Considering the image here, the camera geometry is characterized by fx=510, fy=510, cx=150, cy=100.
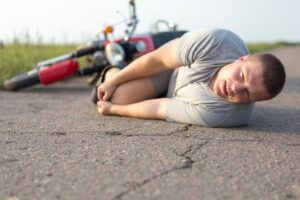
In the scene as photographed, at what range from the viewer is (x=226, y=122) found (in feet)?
9.86

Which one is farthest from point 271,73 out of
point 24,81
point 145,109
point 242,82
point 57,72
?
point 24,81

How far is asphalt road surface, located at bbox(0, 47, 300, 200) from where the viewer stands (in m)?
1.81

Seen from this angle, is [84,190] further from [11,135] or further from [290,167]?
[11,135]

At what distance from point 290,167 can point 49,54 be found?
6.46 meters

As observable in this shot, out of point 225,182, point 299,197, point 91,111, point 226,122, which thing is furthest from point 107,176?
point 91,111

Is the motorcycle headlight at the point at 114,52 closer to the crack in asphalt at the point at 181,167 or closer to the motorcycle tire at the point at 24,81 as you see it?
the motorcycle tire at the point at 24,81

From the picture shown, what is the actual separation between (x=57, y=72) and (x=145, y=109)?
2175 millimetres

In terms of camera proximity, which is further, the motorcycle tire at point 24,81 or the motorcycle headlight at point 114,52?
the motorcycle tire at point 24,81

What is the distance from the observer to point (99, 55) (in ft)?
17.0

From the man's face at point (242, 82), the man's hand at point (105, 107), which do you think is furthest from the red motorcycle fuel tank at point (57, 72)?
the man's face at point (242, 82)

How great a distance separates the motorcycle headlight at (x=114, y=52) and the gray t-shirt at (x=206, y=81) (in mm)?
1712

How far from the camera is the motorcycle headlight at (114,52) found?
4.88 m

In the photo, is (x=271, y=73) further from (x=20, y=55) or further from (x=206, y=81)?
(x=20, y=55)

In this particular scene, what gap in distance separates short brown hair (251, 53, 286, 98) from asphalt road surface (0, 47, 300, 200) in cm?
28
